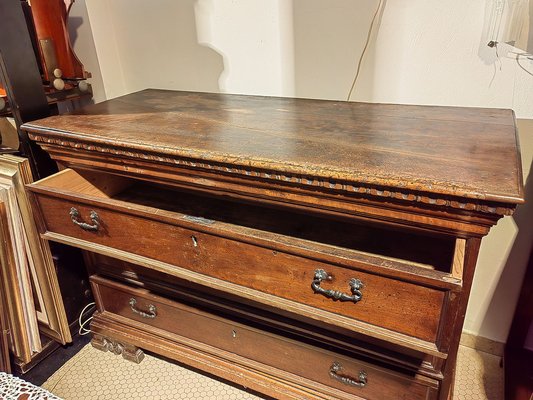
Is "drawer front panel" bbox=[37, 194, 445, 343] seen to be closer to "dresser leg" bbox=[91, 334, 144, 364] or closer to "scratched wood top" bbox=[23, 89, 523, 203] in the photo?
"scratched wood top" bbox=[23, 89, 523, 203]

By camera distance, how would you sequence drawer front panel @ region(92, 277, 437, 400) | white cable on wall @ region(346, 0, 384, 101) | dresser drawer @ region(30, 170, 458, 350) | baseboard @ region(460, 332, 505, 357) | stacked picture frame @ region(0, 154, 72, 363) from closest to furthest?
dresser drawer @ region(30, 170, 458, 350) → drawer front panel @ region(92, 277, 437, 400) → white cable on wall @ region(346, 0, 384, 101) → stacked picture frame @ region(0, 154, 72, 363) → baseboard @ region(460, 332, 505, 357)

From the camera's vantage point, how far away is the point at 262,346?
1146 millimetres

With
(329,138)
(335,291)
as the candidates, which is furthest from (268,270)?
(329,138)

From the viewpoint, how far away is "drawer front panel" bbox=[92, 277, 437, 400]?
100 cm

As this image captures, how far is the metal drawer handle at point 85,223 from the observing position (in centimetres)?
103

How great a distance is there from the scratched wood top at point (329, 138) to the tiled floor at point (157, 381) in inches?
31.0

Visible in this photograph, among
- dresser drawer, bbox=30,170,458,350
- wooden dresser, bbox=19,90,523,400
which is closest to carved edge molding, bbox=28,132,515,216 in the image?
wooden dresser, bbox=19,90,523,400

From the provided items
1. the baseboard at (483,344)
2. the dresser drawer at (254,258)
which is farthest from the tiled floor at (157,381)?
the dresser drawer at (254,258)

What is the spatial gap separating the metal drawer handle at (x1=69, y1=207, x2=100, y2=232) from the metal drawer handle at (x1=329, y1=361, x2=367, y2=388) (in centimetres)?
69

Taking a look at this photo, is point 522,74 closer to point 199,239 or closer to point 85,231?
point 199,239

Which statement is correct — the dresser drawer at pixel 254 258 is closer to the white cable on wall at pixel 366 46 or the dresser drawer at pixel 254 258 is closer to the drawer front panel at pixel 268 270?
the drawer front panel at pixel 268 270

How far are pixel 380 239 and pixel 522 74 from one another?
54cm

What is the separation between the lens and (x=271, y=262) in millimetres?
844

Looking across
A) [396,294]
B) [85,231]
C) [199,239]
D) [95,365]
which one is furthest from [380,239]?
[95,365]
